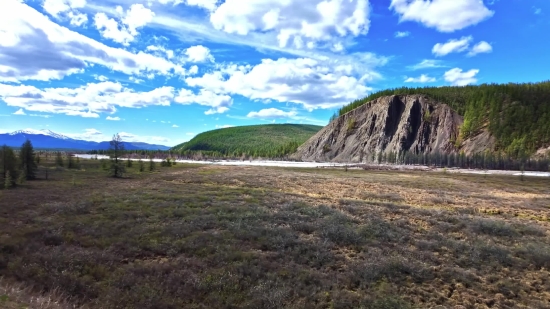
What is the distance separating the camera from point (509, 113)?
155 meters

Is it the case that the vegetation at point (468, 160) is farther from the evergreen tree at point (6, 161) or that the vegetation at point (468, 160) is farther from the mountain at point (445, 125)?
the evergreen tree at point (6, 161)

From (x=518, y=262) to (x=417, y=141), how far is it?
15975cm

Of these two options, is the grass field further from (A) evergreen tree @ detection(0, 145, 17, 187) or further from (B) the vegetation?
(B) the vegetation

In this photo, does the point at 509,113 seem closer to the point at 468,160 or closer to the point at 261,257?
the point at 468,160

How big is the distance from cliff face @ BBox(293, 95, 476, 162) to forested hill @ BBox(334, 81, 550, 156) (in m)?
8.38

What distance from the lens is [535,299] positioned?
13.1 meters

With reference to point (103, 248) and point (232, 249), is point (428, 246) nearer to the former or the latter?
point (232, 249)

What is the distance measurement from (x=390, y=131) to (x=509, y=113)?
5501 centimetres

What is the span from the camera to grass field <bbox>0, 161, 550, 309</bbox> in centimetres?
1233

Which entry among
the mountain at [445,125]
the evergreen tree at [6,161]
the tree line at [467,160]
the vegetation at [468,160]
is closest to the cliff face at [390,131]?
the mountain at [445,125]

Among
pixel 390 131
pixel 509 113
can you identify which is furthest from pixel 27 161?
pixel 509 113

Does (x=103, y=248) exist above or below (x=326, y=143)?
below

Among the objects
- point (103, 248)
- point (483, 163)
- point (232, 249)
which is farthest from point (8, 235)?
point (483, 163)

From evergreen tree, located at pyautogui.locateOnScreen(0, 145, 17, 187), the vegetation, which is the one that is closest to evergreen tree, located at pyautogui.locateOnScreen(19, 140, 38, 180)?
evergreen tree, located at pyautogui.locateOnScreen(0, 145, 17, 187)
